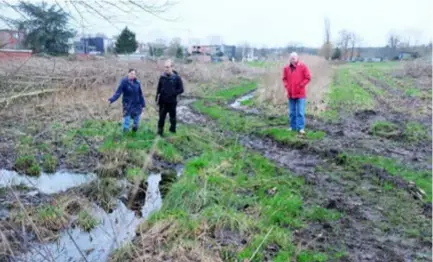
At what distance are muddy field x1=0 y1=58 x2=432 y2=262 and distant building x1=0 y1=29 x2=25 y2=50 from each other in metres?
1.99

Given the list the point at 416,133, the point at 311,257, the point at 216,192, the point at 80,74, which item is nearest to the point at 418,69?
the point at 416,133

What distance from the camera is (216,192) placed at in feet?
23.1

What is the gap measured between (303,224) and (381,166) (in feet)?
10.7

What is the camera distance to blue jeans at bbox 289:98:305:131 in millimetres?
11172

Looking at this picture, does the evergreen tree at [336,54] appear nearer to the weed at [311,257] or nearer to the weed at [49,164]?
the weed at [49,164]

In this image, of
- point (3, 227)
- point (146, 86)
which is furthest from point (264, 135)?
point (146, 86)

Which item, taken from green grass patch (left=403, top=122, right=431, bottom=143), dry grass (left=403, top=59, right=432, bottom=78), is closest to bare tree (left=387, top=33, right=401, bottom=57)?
dry grass (left=403, top=59, right=432, bottom=78)

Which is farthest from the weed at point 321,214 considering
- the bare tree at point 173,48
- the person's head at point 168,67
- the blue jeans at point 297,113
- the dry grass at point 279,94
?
the bare tree at point 173,48

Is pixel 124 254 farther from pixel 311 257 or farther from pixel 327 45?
pixel 327 45

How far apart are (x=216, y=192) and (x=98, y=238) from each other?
2042mm

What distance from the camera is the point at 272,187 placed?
7305mm

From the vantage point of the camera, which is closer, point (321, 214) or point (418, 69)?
point (321, 214)

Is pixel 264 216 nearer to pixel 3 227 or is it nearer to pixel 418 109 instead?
pixel 3 227

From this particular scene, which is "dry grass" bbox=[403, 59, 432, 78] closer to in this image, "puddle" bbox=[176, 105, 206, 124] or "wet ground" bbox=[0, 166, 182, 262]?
"puddle" bbox=[176, 105, 206, 124]
